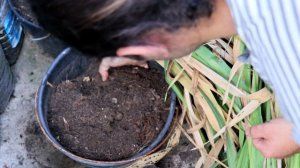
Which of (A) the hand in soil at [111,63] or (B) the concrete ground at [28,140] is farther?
(B) the concrete ground at [28,140]

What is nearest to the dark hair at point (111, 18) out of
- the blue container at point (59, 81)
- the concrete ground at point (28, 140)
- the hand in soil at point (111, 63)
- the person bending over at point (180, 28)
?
the person bending over at point (180, 28)

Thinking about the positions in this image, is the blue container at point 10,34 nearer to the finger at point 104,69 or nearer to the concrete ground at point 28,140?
the concrete ground at point 28,140

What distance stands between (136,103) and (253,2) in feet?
3.21

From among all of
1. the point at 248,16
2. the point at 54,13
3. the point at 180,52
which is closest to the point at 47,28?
the point at 54,13

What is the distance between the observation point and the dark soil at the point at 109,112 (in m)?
1.91

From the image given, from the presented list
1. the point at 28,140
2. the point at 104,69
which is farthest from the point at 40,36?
the point at 104,69

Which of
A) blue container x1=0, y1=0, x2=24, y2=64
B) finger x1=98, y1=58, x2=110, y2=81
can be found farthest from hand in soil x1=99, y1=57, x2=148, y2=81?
blue container x1=0, y1=0, x2=24, y2=64

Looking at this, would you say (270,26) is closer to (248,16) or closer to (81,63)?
(248,16)

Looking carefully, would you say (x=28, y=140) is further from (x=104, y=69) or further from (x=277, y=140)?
(x=277, y=140)

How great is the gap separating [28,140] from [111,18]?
1.23 meters

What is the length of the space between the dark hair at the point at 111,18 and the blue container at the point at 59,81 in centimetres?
70

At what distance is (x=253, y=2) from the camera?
1.05 metres

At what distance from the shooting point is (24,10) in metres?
2.24

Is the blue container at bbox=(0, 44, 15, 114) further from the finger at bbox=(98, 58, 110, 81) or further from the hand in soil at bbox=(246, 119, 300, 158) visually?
the hand in soil at bbox=(246, 119, 300, 158)
